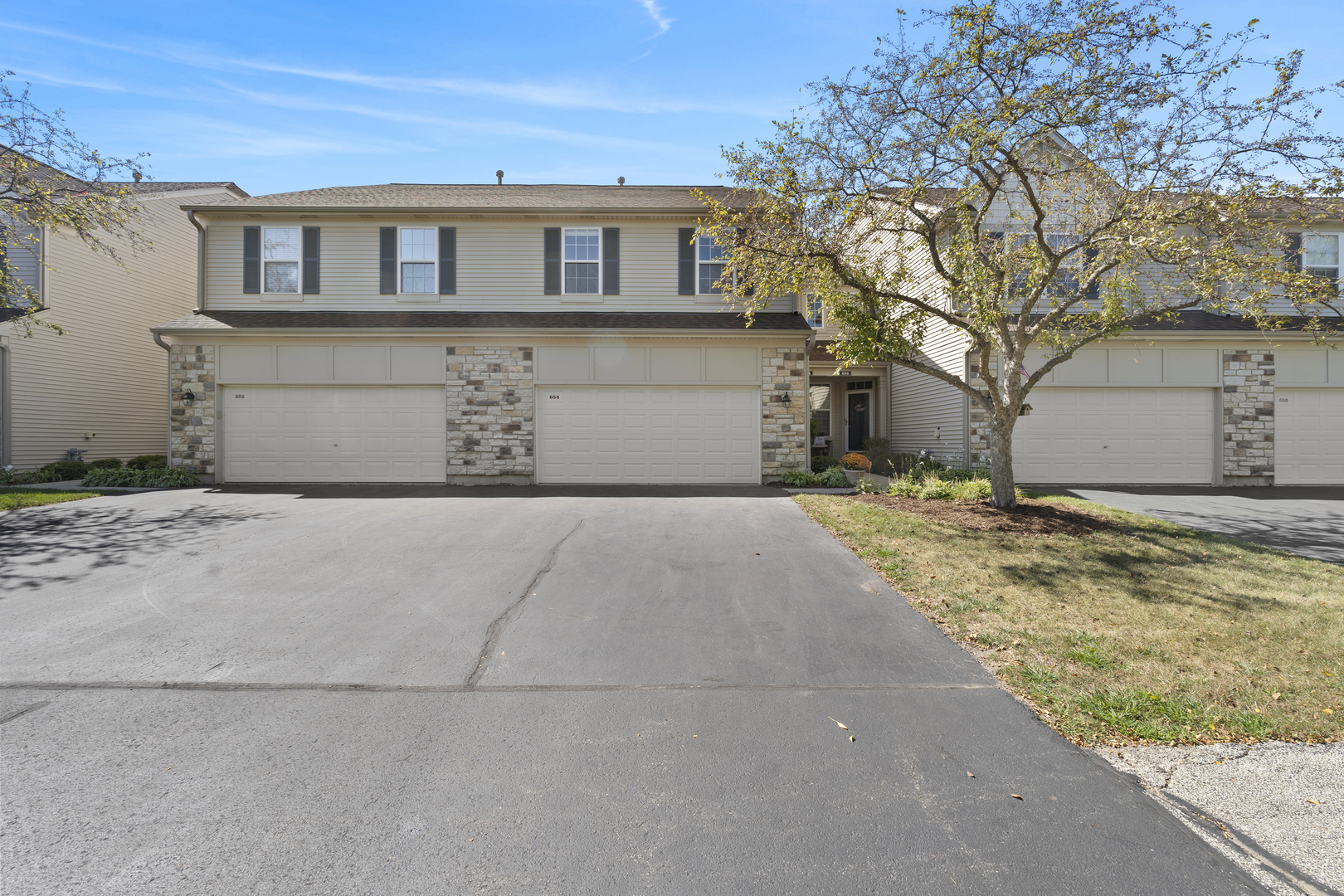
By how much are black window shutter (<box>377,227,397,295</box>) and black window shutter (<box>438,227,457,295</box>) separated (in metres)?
1.00

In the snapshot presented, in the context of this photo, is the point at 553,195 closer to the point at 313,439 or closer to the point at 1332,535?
the point at 313,439

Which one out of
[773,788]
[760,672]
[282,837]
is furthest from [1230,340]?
[282,837]

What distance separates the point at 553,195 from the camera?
15.4 metres

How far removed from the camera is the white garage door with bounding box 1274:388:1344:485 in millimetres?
13358

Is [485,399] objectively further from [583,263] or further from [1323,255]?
[1323,255]

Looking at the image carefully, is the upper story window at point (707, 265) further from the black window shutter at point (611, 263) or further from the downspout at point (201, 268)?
the downspout at point (201, 268)

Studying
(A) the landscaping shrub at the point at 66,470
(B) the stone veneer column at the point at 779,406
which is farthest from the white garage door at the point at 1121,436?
(A) the landscaping shrub at the point at 66,470

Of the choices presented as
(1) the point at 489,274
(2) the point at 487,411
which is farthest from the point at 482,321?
(2) the point at 487,411

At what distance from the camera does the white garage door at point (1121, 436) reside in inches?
525

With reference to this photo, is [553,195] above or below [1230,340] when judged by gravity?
above

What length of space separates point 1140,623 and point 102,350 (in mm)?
21481

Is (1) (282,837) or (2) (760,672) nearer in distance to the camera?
(1) (282,837)

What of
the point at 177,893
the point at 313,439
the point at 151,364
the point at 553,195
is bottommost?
the point at 177,893

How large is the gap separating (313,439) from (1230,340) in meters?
19.6
